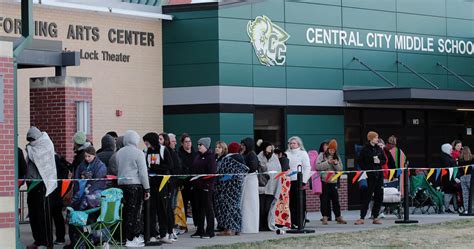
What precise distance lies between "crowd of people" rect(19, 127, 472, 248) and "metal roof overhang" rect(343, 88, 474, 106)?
4716mm

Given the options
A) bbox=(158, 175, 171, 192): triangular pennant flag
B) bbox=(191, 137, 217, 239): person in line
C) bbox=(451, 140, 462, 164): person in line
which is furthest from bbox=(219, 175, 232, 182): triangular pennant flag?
bbox=(451, 140, 462, 164): person in line

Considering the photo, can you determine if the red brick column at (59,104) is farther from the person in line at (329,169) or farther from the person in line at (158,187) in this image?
the person in line at (329,169)

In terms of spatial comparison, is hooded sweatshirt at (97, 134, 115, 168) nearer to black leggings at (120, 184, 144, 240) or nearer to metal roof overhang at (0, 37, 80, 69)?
black leggings at (120, 184, 144, 240)

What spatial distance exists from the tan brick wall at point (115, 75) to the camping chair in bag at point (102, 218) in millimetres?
7395

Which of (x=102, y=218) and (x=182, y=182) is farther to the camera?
A: (x=182, y=182)

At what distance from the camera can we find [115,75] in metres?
26.6

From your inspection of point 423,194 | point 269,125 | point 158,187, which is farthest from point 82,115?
point 423,194

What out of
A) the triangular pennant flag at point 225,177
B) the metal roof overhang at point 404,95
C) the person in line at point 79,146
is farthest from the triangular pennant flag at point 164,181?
the metal roof overhang at point 404,95

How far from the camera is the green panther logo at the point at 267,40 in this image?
93.0 feet

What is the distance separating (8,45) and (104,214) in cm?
276

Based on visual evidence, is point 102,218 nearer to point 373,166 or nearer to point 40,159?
point 40,159

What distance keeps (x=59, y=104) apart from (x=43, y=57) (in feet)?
3.32

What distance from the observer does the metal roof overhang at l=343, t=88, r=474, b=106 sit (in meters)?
29.6

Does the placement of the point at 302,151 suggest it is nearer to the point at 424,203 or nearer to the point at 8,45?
the point at 424,203
